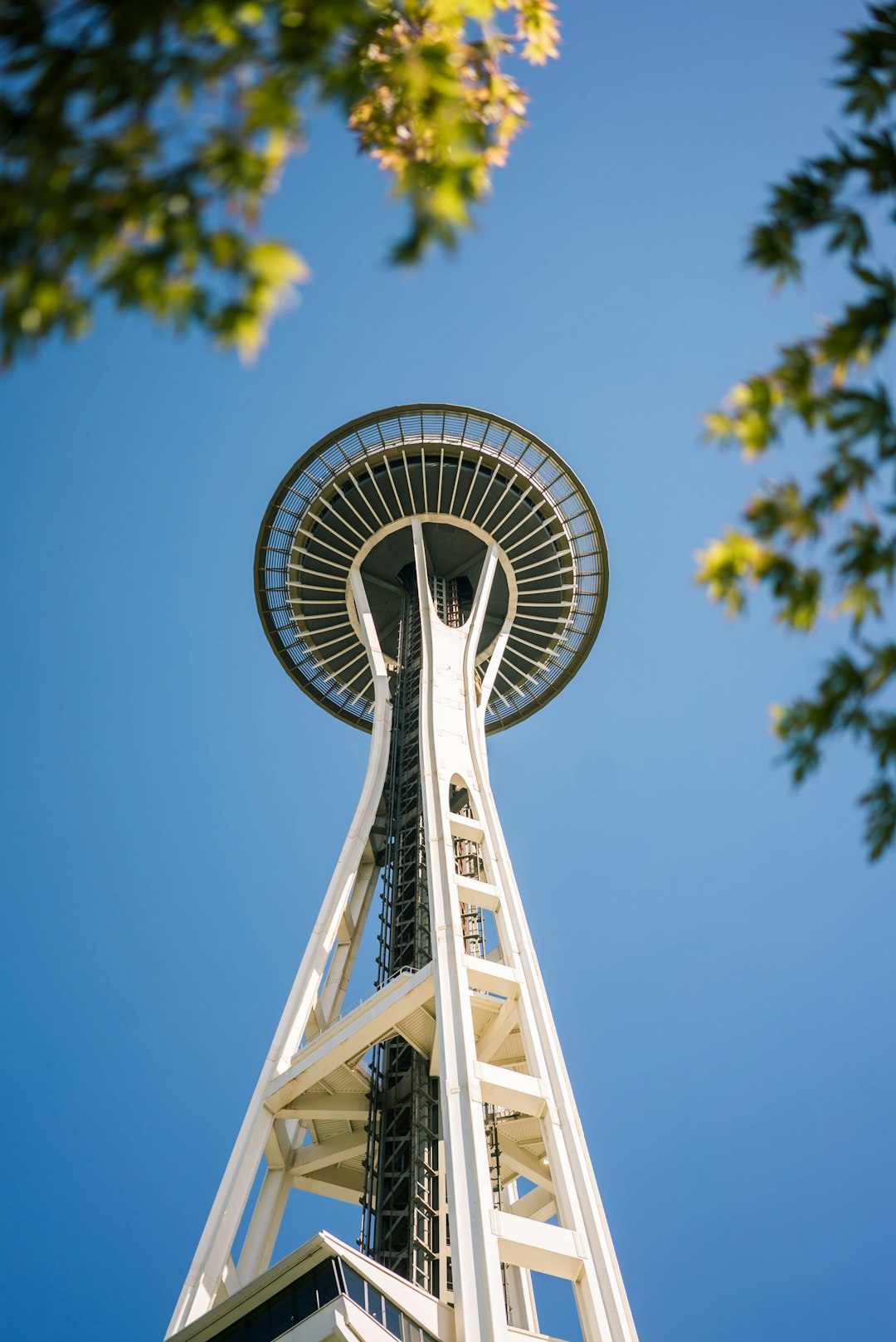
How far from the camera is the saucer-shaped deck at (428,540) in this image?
29.5m

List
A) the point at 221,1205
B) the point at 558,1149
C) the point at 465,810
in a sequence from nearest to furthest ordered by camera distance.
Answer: the point at 558,1149 → the point at 221,1205 → the point at 465,810

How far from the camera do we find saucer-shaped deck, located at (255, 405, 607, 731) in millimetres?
29516

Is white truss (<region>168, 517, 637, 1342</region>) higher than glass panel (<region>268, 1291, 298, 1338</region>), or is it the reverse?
white truss (<region>168, 517, 637, 1342</region>)

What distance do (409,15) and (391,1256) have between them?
16.8 m

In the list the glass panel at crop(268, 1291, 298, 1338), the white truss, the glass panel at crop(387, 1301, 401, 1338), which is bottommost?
the glass panel at crop(387, 1301, 401, 1338)

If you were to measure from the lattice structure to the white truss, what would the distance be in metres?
0.04

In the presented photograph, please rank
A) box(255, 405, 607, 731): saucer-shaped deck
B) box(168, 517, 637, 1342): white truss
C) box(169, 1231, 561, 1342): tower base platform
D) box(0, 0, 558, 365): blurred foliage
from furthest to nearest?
box(255, 405, 607, 731): saucer-shaped deck < box(168, 517, 637, 1342): white truss < box(169, 1231, 561, 1342): tower base platform < box(0, 0, 558, 365): blurred foliage

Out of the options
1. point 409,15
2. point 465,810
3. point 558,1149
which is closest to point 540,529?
point 465,810

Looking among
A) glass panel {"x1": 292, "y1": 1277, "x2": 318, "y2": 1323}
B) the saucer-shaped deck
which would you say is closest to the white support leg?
glass panel {"x1": 292, "y1": 1277, "x2": 318, "y2": 1323}

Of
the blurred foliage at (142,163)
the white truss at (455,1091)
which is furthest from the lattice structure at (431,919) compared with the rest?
the blurred foliage at (142,163)

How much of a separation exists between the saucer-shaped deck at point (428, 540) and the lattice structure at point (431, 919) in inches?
2.9

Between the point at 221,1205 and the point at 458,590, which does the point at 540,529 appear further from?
the point at 221,1205

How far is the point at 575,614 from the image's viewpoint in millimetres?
31609

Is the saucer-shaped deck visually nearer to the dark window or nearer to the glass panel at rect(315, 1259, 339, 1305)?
the glass panel at rect(315, 1259, 339, 1305)
